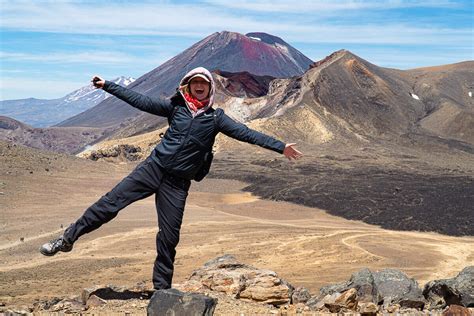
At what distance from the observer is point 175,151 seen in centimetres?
452

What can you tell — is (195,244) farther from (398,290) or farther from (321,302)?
(321,302)

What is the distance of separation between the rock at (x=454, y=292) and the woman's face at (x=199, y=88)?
3.71m

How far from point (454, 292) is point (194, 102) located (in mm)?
3902

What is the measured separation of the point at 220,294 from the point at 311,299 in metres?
0.99

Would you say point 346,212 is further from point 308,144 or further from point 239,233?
point 308,144

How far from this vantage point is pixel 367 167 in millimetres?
36406

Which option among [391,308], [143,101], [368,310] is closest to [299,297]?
[391,308]

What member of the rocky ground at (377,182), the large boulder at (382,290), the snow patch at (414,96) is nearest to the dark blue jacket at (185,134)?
the large boulder at (382,290)

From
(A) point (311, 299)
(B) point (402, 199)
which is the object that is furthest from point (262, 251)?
(B) point (402, 199)

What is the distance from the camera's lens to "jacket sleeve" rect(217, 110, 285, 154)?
4566 mm

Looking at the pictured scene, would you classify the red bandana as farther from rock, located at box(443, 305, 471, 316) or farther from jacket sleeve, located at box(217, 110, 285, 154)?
rock, located at box(443, 305, 471, 316)

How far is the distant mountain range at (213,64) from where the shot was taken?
128 m

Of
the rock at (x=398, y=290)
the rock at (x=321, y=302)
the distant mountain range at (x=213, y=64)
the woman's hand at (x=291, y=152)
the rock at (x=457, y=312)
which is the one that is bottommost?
the rock at (x=398, y=290)

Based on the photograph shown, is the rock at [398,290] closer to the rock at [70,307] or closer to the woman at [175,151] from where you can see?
the woman at [175,151]
